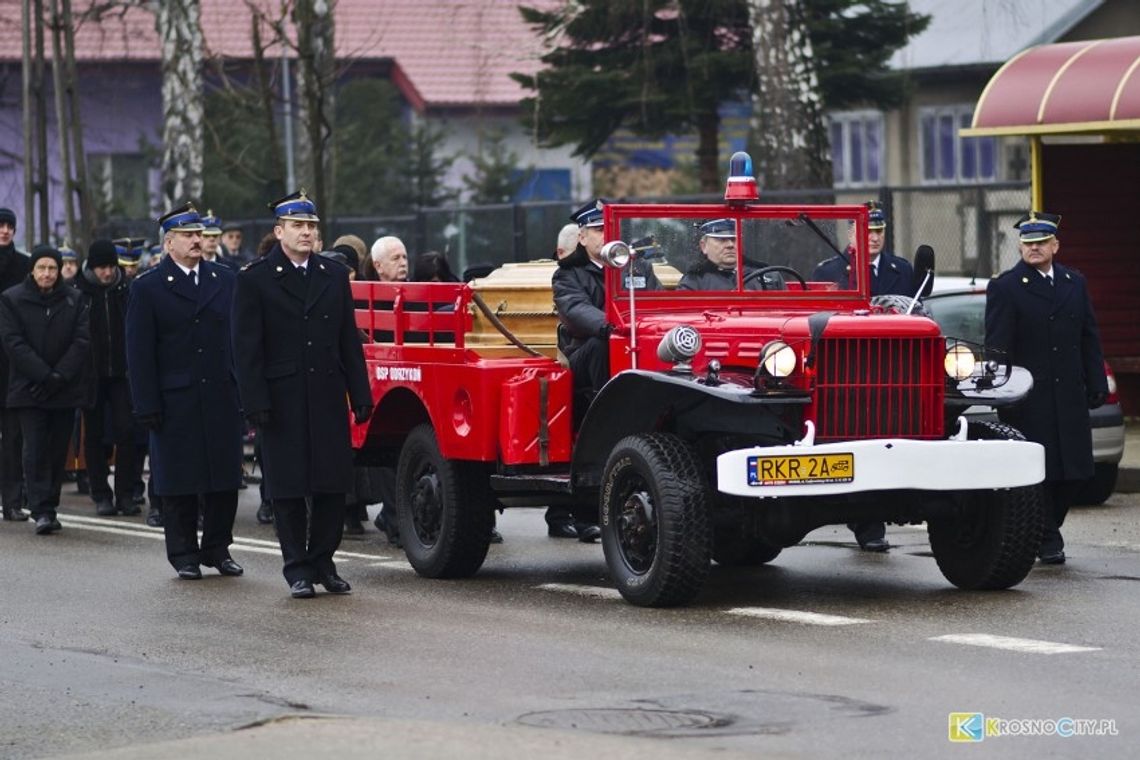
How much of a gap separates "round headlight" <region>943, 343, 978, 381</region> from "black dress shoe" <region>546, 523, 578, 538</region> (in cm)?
426

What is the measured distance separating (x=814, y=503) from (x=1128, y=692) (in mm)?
2680

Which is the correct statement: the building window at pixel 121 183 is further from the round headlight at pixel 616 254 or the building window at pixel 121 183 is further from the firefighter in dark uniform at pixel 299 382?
the round headlight at pixel 616 254

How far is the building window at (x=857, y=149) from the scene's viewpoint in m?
41.3

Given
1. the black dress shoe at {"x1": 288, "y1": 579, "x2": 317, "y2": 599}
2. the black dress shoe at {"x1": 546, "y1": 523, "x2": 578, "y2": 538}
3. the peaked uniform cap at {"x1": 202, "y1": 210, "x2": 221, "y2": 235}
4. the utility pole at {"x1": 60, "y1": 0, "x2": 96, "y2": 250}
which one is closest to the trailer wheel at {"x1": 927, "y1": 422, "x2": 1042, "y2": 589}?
the black dress shoe at {"x1": 288, "y1": 579, "x2": 317, "y2": 599}

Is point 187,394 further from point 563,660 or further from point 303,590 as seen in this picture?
point 563,660

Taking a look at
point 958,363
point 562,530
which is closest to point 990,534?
point 958,363

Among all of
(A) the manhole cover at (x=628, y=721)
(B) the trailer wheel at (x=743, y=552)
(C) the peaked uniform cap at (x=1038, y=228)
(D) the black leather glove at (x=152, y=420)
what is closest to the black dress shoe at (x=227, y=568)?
(D) the black leather glove at (x=152, y=420)

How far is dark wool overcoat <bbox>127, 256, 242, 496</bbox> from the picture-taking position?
1357cm

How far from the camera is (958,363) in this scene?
1183 cm

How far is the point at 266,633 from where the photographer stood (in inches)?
440

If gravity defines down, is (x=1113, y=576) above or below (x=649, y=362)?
below

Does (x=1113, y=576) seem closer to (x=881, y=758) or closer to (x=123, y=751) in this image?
(x=881, y=758)

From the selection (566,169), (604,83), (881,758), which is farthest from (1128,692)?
(566,169)

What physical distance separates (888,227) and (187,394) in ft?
35.3
